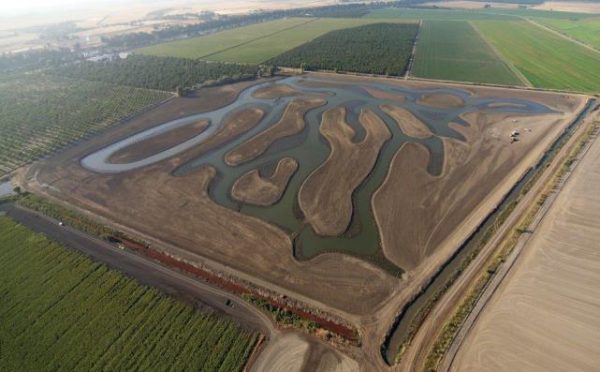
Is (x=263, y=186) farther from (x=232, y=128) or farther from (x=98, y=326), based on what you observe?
(x=98, y=326)

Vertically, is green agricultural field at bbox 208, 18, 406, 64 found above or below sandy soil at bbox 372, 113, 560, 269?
above

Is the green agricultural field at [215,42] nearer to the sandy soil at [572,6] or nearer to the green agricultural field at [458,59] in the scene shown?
the green agricultural field at [458,59]

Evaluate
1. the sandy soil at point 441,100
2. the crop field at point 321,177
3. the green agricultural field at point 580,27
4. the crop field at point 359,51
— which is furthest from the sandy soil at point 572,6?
the sandy soil at point 441,100

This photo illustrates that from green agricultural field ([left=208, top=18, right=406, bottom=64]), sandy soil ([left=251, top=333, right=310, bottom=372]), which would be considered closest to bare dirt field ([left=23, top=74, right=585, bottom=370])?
sandy soil ([left=251, top=333, right=310, bottom=372])

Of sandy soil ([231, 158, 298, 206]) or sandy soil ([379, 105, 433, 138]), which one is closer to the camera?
sandy soil ([231, 158, 298, 206])

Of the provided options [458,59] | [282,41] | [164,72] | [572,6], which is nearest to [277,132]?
[164,72]

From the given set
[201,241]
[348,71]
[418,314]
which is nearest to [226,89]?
[348,71]

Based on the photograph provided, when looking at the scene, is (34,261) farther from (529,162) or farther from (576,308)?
(529,162)

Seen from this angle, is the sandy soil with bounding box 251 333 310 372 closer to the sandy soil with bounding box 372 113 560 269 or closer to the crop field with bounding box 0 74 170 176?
the sandy soil with bounding box 372 113 560 269
